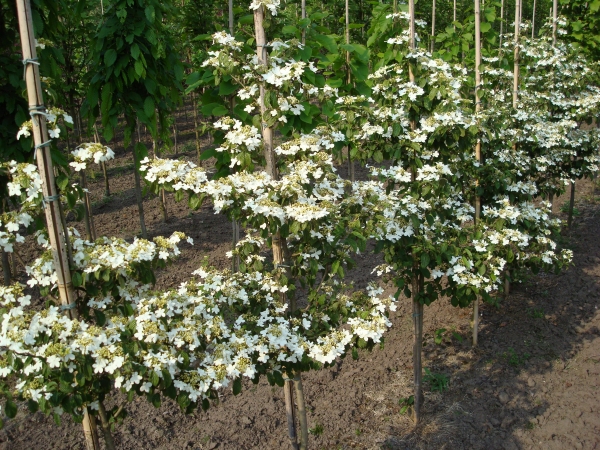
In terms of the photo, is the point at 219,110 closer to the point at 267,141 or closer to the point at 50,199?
the point at 267,141

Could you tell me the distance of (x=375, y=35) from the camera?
5.86 m

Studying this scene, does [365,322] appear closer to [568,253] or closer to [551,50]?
[568,253]

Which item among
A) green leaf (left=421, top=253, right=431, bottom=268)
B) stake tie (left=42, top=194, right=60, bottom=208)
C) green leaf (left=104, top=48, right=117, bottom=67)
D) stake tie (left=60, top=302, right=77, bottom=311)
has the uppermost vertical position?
green leaf (left=104, top=48, right=117, bottom=67)

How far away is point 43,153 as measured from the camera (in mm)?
2150

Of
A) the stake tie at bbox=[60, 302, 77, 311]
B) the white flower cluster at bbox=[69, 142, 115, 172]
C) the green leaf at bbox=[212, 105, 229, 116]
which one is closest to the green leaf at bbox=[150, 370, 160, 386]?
the stake tie at bbox=[60, 302, 77, 311]

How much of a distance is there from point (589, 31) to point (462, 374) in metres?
8.05

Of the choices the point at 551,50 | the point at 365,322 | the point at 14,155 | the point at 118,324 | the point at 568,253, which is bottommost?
the point at 568,253

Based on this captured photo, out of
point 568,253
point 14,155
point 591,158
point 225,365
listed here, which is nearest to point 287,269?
point 225,365

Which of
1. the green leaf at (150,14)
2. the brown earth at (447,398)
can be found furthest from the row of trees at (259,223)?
the brown earth at (447,398)

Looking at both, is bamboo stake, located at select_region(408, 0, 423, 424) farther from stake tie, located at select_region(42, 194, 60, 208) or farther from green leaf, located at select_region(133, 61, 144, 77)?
stake tie, located at select_region(42, 194, 60, 208)

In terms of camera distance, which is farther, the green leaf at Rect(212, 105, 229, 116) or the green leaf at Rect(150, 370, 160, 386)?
the green leaf at Rect(212, 105, 229, 116)

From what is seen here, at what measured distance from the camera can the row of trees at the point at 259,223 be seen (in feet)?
7.16

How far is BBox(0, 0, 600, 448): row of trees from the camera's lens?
2182 millimetres

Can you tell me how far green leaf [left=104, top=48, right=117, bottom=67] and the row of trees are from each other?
0.07ft
